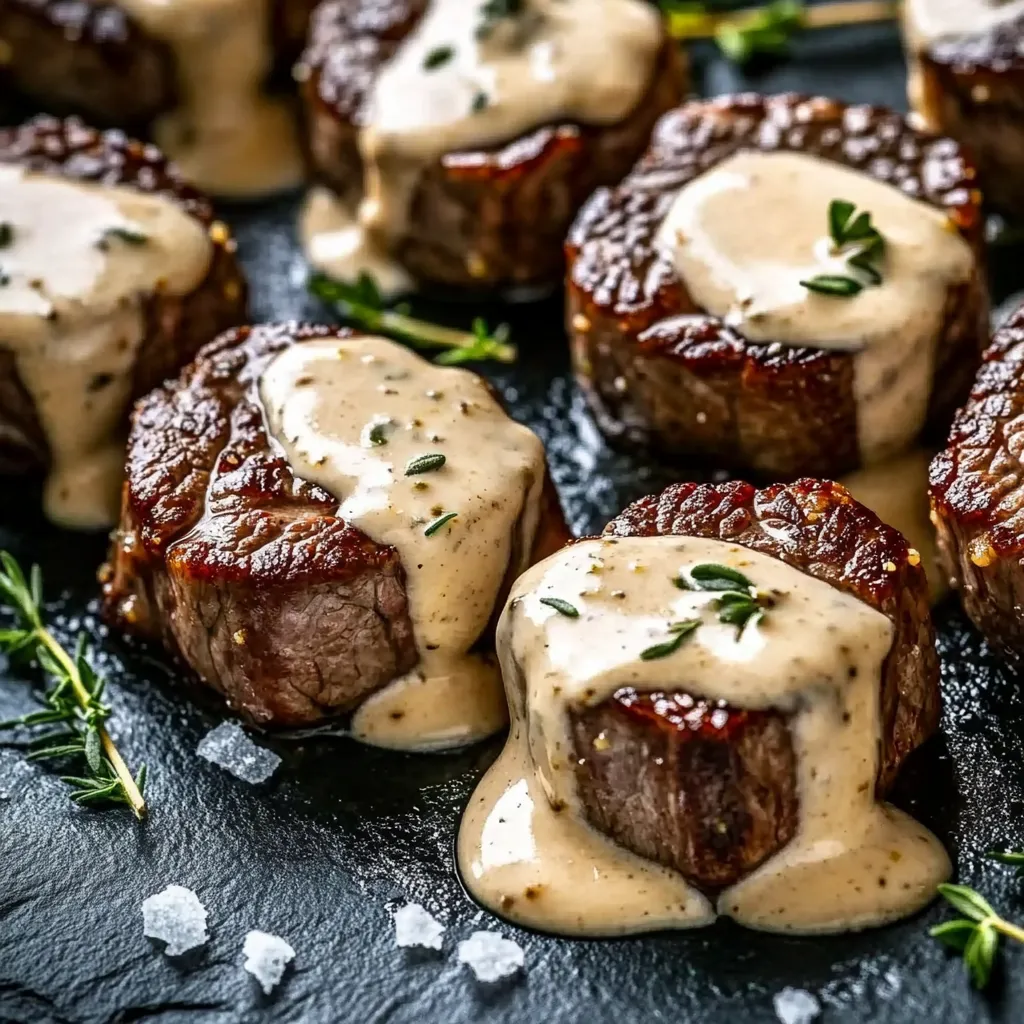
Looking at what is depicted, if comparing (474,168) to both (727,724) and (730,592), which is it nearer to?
(730,592)

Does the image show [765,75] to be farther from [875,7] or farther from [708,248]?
[708,248]

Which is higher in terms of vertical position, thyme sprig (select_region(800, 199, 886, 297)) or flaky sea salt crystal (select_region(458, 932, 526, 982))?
thyme sprig (select_region(800, 199, 886, 297))

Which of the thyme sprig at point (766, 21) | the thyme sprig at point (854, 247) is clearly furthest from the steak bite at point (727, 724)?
the thyme sprig at point (766, 21)

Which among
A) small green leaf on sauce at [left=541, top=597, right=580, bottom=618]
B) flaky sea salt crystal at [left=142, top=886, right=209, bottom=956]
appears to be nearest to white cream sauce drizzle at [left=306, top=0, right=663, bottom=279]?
small green leaf on sauce at [left=541, top=597, right=580, bottom=618]

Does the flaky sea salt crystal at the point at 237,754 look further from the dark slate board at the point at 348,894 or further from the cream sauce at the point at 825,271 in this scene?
the cream sauce at the point at 825,271

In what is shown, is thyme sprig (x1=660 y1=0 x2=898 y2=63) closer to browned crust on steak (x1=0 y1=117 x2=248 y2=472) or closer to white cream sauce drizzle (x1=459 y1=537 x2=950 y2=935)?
browned crust on steak (x1=0 y1=117 x2=248 y2=472)

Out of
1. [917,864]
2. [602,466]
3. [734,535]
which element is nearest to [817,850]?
[917,864]
